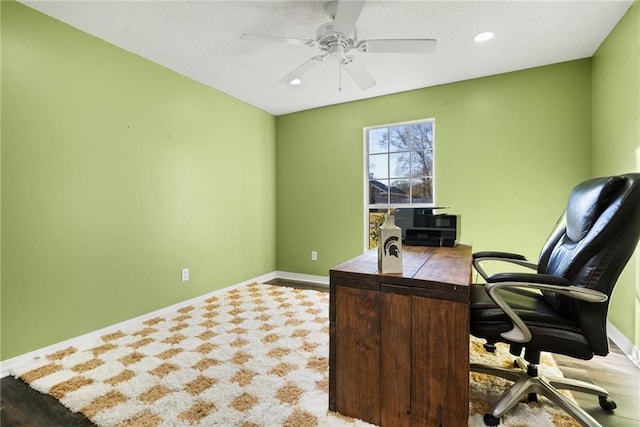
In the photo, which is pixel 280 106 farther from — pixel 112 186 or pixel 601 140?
pixel 601 140

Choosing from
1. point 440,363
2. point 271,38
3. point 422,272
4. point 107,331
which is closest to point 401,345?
point 440,363

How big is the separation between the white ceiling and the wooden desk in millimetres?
1899

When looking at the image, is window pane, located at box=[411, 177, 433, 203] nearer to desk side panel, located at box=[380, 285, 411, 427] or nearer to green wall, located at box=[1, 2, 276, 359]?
green wall, located at box=[1, 2, 276, 359]

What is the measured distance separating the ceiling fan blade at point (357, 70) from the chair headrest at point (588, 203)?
1.72 meters

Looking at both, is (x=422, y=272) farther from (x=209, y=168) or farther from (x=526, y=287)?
(x=209, y=168)

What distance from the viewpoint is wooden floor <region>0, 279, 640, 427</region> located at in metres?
1.48

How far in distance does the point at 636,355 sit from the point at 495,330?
1592 mm

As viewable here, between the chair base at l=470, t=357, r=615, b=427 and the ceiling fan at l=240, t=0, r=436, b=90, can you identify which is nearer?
the chair base at l=470, t=357, r=615, b=427

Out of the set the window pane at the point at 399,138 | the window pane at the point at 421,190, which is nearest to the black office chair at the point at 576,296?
the window pane at the point at 421,190

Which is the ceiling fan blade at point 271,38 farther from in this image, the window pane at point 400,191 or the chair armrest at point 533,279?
the window pane at point 400,191

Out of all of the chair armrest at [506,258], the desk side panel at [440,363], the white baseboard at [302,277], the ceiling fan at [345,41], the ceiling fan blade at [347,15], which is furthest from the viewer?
the white baseboard at [302,277]

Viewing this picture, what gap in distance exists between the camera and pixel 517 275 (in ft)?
4.44

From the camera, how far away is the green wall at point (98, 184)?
203 cm

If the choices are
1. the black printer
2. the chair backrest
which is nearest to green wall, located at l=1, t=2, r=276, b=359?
the black printer
